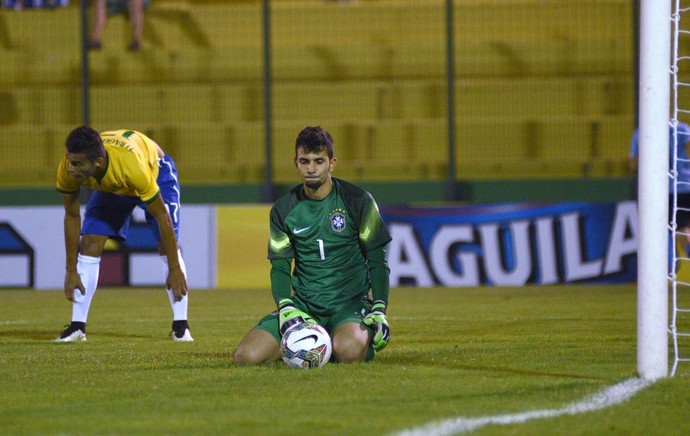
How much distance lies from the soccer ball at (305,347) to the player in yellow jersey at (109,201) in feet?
5.52

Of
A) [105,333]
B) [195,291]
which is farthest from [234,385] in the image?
[195,291]

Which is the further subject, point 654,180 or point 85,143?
point 85,143

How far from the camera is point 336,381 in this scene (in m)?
5.51

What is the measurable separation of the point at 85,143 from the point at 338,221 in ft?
5.76

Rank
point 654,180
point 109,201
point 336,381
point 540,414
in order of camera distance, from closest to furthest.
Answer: point 540,414
point 654,180
point 336,381
point 109,201

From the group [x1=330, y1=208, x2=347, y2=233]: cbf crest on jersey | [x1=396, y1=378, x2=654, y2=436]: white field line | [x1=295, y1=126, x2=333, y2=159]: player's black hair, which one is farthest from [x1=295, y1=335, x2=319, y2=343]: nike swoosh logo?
[x1=396, y1=378, x2=654, y2=436]: white field line

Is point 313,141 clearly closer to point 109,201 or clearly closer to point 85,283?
point 109,201

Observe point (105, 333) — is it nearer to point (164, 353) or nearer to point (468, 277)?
point (164, 353)

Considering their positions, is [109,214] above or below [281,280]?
above

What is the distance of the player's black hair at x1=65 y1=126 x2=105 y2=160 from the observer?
6965 millimetres

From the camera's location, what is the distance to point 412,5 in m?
17.7

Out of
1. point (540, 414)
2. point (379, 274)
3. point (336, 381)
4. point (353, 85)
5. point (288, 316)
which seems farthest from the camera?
point (353, 85)

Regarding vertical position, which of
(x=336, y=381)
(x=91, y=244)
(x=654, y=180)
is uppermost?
(x=654, y=180)

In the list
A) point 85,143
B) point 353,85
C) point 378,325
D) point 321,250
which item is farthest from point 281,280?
point 353,85
